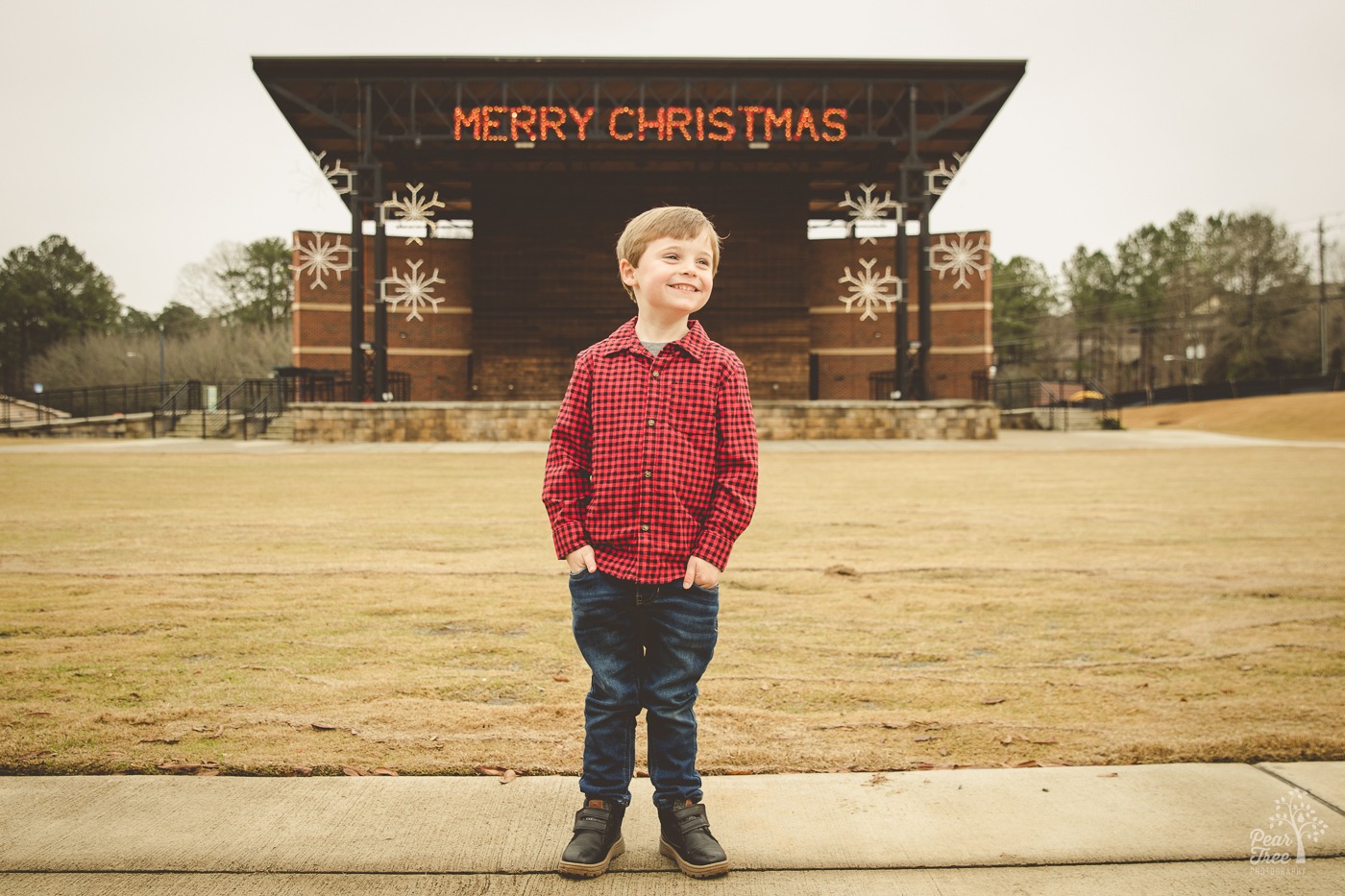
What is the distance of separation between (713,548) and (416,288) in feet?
90.3

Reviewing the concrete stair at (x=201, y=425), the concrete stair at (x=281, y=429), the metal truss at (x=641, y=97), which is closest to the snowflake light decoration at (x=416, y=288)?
the metal truss at (x=641, y=97)

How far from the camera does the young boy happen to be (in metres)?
2.19

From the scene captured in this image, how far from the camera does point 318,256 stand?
2967cm

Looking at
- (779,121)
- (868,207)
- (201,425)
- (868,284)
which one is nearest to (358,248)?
(201,425)

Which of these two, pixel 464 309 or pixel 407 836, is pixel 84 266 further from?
pixel 407 836

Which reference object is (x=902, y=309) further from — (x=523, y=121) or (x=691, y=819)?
(x=691, y=819)

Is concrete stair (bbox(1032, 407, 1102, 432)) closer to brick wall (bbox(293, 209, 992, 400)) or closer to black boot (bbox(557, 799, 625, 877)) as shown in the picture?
brick wall (bbox(293, 209, 992, 400))

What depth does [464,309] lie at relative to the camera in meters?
31.4

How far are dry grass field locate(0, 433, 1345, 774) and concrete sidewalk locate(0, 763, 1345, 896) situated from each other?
0.73ft

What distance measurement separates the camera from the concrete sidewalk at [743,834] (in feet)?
6.63

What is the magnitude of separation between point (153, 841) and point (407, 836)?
0.57m

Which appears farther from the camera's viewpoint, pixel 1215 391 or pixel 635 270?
pixel 1215 391

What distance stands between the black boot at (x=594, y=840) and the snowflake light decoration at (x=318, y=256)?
30088 millimetres

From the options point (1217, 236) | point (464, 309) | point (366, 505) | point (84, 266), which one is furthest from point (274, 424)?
point (1217, 236)
